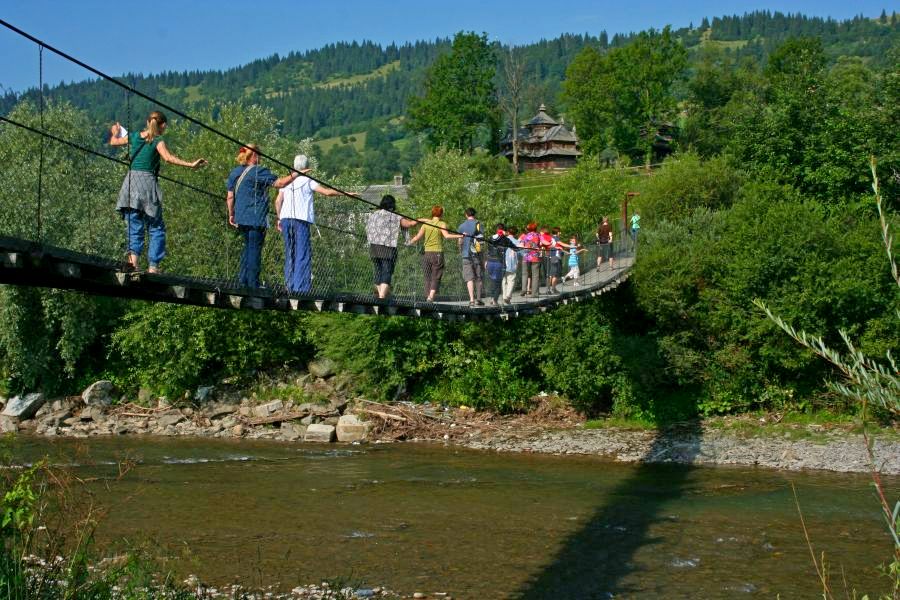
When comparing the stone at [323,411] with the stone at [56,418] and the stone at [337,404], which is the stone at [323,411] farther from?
the stone at [56,418]

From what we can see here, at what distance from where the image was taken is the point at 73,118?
20.0 m

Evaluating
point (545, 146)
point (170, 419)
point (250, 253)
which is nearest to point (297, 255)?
point (250, 253)

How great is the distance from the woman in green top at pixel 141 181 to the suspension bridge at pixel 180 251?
0.37 ft

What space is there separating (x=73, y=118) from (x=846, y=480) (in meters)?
15.8

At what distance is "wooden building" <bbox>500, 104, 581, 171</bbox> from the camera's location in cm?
5522

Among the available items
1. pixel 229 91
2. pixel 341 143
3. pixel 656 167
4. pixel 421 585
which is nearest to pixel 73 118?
pixel 421 585

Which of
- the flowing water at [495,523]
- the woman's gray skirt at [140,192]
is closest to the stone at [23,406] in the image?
the flowing water at [495,523]

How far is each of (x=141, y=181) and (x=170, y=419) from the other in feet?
49.5

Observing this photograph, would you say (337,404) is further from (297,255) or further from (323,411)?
(297,255)

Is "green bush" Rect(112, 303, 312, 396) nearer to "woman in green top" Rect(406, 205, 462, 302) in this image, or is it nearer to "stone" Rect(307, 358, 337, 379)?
"stone" Rect(307, 358, 337, 379)

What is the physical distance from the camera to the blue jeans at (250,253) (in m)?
7.69

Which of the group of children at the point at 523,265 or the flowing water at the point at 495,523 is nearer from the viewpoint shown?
the flowing water at the point at 495,523

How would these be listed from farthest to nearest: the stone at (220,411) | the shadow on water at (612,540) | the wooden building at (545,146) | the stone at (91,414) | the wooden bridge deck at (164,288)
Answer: the wooden building at (545,146)
the stone at (220,411)
the stone at (91,414)
the shadow on water at (612,540)
the wooden bridge deck at (164,288)

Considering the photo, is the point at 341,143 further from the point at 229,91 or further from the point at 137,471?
the point at 137,471
